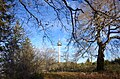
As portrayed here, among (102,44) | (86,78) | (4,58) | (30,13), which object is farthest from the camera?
(4,58)

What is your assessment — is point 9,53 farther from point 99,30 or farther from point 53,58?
point 53,58

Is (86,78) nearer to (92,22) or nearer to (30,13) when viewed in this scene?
(92,22)

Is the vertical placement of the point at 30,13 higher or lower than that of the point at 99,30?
lower

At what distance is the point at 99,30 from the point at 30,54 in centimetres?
1238

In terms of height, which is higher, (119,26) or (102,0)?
(102,0)

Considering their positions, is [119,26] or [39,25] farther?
[119,26]

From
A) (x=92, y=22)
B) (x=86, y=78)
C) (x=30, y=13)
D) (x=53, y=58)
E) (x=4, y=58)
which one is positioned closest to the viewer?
(x=30, y=13)

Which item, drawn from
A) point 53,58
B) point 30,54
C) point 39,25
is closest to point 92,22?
point 30,54

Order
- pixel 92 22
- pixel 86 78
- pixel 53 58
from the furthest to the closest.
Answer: pixel 53 58, pixel 92 22, pixel 86 78

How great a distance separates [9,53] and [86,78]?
51.3ft

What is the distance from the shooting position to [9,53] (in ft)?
126

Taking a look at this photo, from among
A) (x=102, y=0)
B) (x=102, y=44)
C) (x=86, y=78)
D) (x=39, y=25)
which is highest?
(x=102, y=0)

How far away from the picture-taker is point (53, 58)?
219 ft

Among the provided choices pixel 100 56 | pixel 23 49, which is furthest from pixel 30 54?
pixel 100 56
